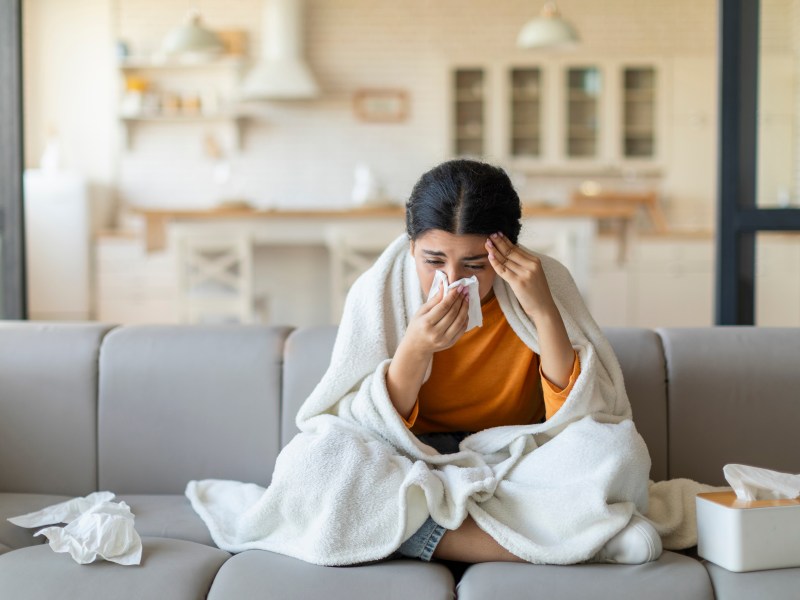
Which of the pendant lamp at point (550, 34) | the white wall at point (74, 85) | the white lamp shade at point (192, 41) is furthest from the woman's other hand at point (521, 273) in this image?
the white wall at point (74, 85)

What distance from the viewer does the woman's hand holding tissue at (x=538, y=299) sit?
1812mm

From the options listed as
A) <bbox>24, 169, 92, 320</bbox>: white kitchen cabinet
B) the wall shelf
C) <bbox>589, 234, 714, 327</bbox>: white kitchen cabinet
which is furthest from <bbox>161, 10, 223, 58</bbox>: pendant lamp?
<bbox>589, 234, 714, 327</bbox>: white kitchen cabinet

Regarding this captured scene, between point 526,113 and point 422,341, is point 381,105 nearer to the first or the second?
point 526,113

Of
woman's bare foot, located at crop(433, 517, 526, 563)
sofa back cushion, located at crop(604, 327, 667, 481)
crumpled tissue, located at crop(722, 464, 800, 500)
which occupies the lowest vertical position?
woman's bare foot, located at crop(433, 517, 526, 563)

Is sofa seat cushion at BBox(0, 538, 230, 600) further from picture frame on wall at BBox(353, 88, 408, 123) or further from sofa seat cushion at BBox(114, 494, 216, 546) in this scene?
picture frame on wall at BBox(353, 88, 408, 123)

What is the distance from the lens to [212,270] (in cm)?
537

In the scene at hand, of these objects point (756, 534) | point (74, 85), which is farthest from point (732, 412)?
point (74, 85)

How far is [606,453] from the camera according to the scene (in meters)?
1.72

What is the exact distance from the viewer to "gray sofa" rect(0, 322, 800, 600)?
6.86ft

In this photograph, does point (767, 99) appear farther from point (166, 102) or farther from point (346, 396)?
point (166, 102)

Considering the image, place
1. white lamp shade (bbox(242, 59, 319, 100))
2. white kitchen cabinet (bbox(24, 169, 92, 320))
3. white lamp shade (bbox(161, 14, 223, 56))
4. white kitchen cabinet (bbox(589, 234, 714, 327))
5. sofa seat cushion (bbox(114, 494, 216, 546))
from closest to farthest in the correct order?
1. sofa seat cushion (bbox(114, 494, 216, 546))
2. white lamp shade (bbox(161, 14, 223, 56))
3. white kitchen cabinet (bbox(589, 234, 714, 327))
4. white kitchen cabinet (bbox(24, 169, 92, 320))
5. white lamp shade (bbox(242, 59, 319, 100))

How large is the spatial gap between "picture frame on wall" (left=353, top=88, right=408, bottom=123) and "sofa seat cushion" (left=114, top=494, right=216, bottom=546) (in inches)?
237

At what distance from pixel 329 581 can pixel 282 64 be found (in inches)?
255

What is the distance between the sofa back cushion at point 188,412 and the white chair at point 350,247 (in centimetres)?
320
